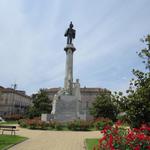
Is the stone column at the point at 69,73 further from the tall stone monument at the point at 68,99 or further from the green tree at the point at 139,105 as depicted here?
the green tree at the point at 139,105

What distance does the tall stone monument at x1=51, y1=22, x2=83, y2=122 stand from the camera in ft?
121

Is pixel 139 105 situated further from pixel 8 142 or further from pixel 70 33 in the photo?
pixel 70 33

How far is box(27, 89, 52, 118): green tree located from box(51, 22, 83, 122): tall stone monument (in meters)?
19.3

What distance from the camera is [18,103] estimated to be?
90.8 meters

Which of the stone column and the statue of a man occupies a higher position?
the statue of a man

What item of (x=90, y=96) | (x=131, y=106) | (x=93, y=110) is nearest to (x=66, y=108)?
(x=93, y=110)

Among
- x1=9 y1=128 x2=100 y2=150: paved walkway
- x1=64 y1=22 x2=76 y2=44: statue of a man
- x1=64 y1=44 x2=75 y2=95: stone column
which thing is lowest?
x1=9 y1=128 x2=100 y2=150: paved walkway

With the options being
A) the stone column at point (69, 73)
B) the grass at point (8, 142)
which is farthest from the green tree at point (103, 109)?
the grass at point (8, 142)

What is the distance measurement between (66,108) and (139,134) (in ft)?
100

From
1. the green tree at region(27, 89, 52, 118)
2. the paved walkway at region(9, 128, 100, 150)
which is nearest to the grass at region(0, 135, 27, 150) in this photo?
the paved walkway at region(9, 128, 100, 150)

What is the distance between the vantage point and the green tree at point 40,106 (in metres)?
57.6

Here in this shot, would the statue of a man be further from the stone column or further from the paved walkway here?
the paved walkway

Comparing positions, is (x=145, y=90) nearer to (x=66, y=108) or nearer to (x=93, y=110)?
(x=66, y=108)

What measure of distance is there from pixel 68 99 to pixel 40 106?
21.9 meters
